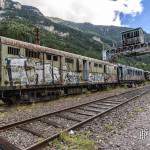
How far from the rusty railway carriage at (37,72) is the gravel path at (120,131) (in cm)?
589

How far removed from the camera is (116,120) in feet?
35.6

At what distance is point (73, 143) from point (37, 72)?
422 inches

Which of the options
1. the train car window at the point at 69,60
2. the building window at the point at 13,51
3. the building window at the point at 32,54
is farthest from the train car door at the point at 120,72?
the building window at the point at 13,51

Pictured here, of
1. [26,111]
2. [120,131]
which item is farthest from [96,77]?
[120,131]

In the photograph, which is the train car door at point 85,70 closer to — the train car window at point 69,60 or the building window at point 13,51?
the train car window at point 69,60

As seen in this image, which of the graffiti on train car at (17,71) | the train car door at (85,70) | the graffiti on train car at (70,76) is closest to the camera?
the graffiti on train car at (17,71)

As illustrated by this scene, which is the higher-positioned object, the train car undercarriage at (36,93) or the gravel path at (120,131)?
the train car undercarriage at (36,93)

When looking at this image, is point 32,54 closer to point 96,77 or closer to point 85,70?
point 85,70

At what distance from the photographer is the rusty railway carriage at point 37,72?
14.9m

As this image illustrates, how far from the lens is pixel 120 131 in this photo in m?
8.86

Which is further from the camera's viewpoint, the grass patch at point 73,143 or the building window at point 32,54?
the building window at point 32,54

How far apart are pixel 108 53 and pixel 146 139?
222 feet

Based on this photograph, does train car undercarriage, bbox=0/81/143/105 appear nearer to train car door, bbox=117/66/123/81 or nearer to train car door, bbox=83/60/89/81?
train car door, bbox=83/60/89/81

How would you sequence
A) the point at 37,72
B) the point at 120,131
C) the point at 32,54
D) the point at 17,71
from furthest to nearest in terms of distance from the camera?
the point at 37,72
the point at 32,54
the point at 17,71
the point at 120,131
